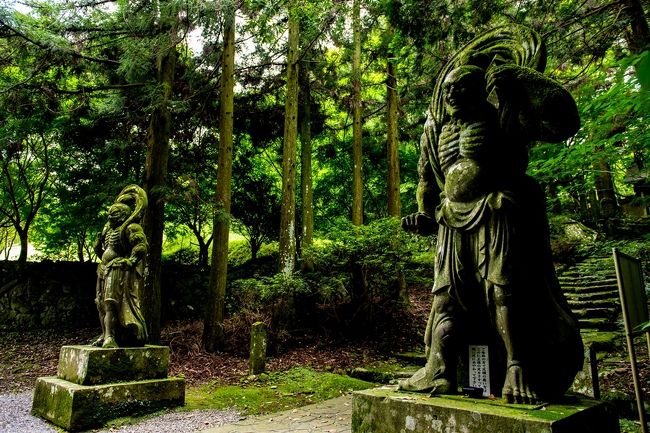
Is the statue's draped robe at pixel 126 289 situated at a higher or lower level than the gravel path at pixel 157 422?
higher

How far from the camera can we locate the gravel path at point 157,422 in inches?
197

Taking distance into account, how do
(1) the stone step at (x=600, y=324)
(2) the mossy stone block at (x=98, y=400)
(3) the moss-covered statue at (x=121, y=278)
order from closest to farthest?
(2) the mossy stone block at (x=98, y=400) < (3) the moss-covered statue at (x=121, y=278) < (1) the stone step at (x=600, y=324)

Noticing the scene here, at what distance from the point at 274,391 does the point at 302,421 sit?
7.79 ft

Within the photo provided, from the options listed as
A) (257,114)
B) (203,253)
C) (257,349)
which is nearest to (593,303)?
(257,349)

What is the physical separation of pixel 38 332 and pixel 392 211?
10.6 meters

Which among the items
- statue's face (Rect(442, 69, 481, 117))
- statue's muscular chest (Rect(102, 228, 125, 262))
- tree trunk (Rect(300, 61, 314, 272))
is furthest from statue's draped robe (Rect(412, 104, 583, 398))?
tree trunk (Rect(300, 61, 314, 272))

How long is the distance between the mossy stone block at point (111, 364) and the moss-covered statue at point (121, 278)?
8.0 inches

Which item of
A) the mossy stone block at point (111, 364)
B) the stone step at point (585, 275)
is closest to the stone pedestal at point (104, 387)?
the mossy stone block at point (111, 364)

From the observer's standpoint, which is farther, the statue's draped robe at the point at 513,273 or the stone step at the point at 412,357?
the stone step at the point at 412,357

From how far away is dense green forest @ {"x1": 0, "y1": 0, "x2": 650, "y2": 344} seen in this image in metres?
7.02

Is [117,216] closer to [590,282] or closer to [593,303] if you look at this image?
[593,303]

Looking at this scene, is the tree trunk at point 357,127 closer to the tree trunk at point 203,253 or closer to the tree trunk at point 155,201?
the tree trunk at point 155,201

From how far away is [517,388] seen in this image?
225 cm

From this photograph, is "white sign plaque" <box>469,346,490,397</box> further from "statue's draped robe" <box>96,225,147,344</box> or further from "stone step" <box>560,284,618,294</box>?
"stone step" <box>560,284,618,294</box>
